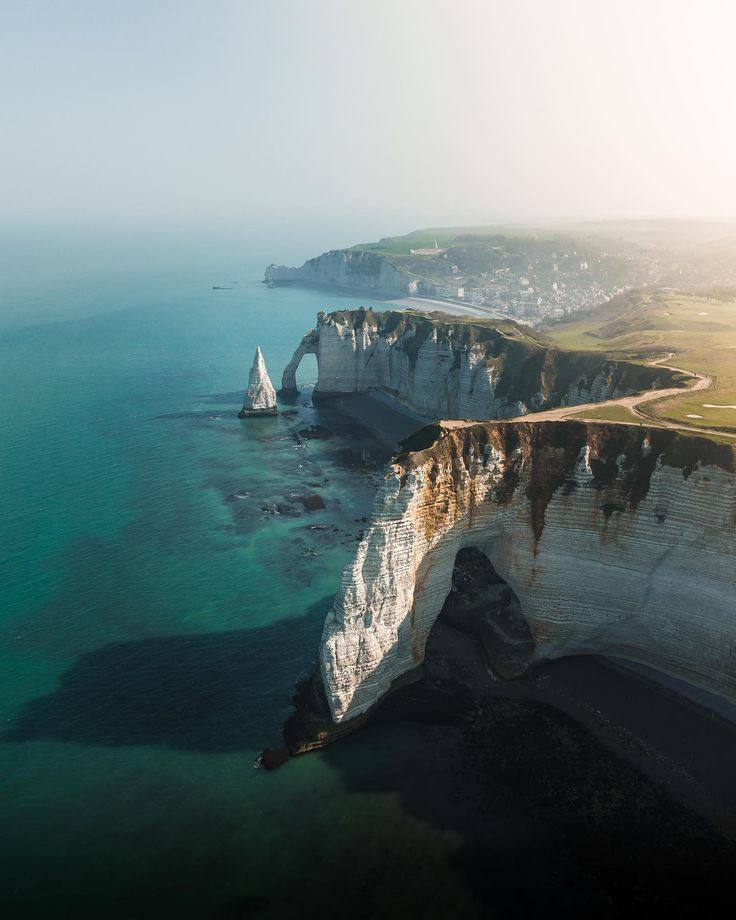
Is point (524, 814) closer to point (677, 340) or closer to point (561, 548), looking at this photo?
point (561, 548)

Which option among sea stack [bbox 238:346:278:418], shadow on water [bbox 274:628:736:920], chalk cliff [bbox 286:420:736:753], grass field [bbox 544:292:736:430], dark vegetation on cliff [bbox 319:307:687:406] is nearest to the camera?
shadow on water [bbox 274:628:736:920]

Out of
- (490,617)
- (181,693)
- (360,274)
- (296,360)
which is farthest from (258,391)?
(360,274)

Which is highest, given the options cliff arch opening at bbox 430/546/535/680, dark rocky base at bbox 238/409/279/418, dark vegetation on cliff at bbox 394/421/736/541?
dark vegetation on cliff at bbox 394/421/736/541

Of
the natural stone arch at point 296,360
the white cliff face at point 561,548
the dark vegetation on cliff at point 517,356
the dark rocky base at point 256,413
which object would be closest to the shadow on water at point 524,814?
the white cliff face at point 561,548

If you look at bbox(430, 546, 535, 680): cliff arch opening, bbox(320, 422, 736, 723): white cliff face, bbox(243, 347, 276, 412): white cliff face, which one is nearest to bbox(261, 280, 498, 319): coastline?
bbox(243, 347, 276, 412): white cliff face

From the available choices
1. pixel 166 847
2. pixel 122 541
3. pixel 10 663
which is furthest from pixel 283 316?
pixel 166 847

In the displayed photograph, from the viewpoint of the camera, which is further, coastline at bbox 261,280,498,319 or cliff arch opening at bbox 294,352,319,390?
coastline at bbox 261,280,498,319

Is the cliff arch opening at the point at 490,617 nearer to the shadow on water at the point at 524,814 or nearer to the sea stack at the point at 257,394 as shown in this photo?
the shadow on water at the point at 524,814

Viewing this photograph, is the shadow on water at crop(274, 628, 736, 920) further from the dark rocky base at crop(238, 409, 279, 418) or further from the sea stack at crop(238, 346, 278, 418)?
the sea stack at crop(238, 346, 278, 418)
